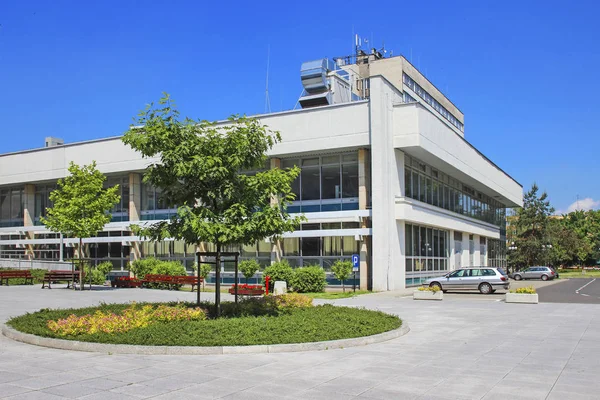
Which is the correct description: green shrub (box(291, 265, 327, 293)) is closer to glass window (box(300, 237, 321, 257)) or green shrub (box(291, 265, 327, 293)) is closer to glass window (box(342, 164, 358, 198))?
glass window (box(300, 237, 321, 257))

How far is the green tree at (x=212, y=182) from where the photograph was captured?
14.1 meters

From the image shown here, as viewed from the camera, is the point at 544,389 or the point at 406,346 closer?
the point at 544,389

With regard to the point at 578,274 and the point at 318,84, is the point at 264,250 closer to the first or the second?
the point at 318,84

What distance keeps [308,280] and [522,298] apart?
11.4m

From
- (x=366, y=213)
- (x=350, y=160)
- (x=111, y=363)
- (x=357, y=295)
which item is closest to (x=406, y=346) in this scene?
(x=111, y=363)

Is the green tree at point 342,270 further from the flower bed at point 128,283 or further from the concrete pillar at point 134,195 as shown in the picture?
the concrete pillar at point 134,195

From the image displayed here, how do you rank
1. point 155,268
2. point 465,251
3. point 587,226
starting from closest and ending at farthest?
point 155,268, point 465,251, point 587,226

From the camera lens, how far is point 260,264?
36469mm

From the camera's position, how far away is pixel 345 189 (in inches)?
1361

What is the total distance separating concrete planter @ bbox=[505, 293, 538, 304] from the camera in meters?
24.0

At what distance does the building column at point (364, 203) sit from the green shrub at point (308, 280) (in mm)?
2478

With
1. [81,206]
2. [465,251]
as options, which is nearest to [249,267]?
[81,206]

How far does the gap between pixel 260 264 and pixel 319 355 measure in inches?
1004

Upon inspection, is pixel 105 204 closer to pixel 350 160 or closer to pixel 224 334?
pixel 350 160
